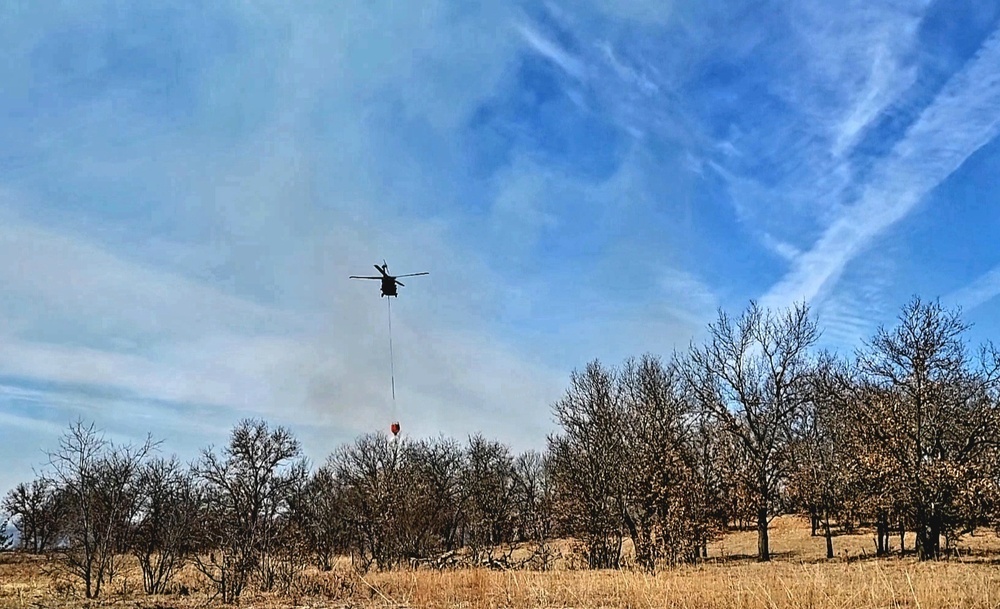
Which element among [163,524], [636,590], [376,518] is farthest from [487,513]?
[636,590]

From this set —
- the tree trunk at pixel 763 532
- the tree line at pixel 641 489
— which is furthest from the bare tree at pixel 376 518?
the tree trunk at pixel 763 532

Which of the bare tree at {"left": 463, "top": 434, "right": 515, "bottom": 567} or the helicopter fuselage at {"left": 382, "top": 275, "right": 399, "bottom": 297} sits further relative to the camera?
the bare tree at {"left": 463, "top": 434, "right": 515, "bottom": 567}

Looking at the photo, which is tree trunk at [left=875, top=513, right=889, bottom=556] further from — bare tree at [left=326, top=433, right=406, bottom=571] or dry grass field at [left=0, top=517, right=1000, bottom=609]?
bare tree at [left=326, top=433, right=406, bottom=571]

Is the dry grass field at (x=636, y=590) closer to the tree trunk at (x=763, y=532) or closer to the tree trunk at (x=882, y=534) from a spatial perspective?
the tree trunk at (x=882, y=534)

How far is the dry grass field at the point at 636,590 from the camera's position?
1248 cm

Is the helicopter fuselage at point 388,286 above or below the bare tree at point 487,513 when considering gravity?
above

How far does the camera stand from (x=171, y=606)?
18.5 metres

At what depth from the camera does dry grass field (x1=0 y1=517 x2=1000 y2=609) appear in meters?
12.5

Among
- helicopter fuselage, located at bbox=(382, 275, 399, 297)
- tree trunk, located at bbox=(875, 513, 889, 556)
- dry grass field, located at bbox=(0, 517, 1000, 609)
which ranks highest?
helicopter fuselage, located at bbox=(382, 275, 399, 297)

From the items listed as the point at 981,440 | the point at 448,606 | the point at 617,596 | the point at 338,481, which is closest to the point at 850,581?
the point at 617,596

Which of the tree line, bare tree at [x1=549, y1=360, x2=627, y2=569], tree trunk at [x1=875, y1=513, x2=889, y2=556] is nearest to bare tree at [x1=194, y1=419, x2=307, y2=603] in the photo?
the tree line

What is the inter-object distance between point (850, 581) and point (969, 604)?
9.01 feet

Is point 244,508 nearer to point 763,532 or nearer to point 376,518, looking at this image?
point 376,518

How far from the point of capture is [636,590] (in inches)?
597
